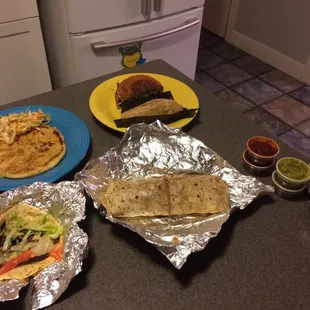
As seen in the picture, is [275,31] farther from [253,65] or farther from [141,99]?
[141,99]

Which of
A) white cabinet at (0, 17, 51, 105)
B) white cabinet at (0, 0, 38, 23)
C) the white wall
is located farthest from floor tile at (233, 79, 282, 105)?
white cabinet at (0, 0, 38, 23)

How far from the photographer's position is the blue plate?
0.87 meters

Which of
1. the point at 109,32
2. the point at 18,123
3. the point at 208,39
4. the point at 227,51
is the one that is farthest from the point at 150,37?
the point at 208,39

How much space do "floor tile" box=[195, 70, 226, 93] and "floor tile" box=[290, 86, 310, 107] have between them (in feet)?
1.60

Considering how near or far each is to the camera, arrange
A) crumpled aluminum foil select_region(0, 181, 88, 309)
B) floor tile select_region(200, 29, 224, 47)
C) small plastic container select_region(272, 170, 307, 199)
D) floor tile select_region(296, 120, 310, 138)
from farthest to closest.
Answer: floor tile select_region(200, 29, 224, 47) → floor tile select_region(296, 120, 310, 138) → small plastic container select_region(272, 170, 307, 199) → crumpled aluminum foil select_region(0, 181, 88, 309)

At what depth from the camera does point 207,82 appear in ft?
8.66

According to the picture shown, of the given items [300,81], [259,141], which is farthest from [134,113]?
[300,81]

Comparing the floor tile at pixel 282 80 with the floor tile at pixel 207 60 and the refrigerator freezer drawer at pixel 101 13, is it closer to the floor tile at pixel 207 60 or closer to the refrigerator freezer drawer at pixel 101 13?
the floor tile at pixel 207 60

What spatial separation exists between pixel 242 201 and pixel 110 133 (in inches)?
16.6

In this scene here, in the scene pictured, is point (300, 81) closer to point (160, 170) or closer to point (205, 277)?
point (160, 170)

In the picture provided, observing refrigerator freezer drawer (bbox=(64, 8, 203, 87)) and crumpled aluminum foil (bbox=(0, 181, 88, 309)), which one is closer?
crumpled aluminum foil (bbox=(0, 181, 88, 309))

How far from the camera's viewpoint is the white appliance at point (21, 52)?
160 centimetres

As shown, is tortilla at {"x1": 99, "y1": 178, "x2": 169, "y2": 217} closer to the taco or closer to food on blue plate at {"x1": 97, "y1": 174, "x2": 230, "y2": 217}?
food on blue plate at {"x1": 97, "y1": 174, "x2": 230, "y2": 217}

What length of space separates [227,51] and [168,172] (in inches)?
91.8
